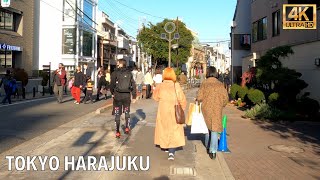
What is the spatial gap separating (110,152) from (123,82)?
1.98 metres

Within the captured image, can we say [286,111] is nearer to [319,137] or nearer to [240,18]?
[319,137]

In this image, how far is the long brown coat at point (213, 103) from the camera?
775cm

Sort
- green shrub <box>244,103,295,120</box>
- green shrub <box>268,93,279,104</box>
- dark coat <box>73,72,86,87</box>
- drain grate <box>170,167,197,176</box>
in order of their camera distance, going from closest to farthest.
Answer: drain grate <box>170,167,197,176</box>
green shrub <box>244,103,295,120</box>
green shrub <box>268,93,279,104</box>
dark coat <box>73,72,86,87</box>

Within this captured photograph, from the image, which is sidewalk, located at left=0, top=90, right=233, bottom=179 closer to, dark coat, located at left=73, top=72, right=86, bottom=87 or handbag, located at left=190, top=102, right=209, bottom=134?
handbag, located at left=190, top=102, right=209, bottom=134

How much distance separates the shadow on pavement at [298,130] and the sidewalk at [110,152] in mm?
2601

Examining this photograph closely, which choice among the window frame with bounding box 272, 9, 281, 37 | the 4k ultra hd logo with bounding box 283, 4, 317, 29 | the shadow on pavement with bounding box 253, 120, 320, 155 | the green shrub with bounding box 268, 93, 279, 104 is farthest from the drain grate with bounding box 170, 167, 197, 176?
the window frame with bounding box 272, 9, 281, 37

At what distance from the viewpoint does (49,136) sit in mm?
9773

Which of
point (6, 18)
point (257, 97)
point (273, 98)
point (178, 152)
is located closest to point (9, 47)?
point (6, 18)

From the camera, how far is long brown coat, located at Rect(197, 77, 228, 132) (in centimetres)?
775

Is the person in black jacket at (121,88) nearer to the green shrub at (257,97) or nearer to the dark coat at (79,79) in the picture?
the green shrub at (257,97)

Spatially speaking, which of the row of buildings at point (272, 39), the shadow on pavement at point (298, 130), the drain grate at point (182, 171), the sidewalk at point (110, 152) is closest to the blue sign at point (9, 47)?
the row of buildings at point (272, 39)

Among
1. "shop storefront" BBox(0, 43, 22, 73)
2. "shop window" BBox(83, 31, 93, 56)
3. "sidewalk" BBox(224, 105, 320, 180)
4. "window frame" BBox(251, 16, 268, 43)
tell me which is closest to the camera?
"sidewalk" BBox(224, 105, 320, 180)

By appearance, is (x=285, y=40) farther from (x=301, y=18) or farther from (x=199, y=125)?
(x=199, y=125)

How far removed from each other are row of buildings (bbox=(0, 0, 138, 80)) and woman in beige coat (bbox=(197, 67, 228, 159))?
25500 millimetres
